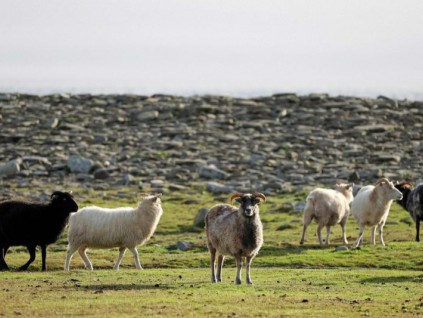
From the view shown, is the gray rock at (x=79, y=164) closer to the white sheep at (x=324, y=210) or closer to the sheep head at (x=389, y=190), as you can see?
the white sheep at (x=324, y=210)

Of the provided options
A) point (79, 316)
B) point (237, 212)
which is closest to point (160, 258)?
point (237, 212)

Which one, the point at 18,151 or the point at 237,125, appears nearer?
the point at 18,151

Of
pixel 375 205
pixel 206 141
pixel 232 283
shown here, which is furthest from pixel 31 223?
pixel 206 141

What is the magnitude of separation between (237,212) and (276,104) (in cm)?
7036

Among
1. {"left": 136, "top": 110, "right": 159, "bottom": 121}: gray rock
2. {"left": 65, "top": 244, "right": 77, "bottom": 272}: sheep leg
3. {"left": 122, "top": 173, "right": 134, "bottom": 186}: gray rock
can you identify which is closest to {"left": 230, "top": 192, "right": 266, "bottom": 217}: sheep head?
{"left": 65, "top": 244, "right": 77, "bottom": 272}: sheep leg

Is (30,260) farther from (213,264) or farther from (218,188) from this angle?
(218,188)

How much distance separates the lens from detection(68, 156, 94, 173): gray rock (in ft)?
227

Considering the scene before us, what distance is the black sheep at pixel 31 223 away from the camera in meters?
31.5

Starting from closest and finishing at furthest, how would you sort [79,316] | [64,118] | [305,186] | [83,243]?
1. [79,316]
2. [83,243]
3. [305,186]
4. [64,118]

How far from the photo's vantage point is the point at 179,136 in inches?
3300

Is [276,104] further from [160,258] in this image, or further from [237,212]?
[237,212]

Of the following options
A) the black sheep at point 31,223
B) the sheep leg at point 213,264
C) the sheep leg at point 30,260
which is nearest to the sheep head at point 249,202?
the sheep leg at point 213,264

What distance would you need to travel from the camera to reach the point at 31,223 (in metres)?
31.6

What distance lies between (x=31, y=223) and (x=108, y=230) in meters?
2.39
